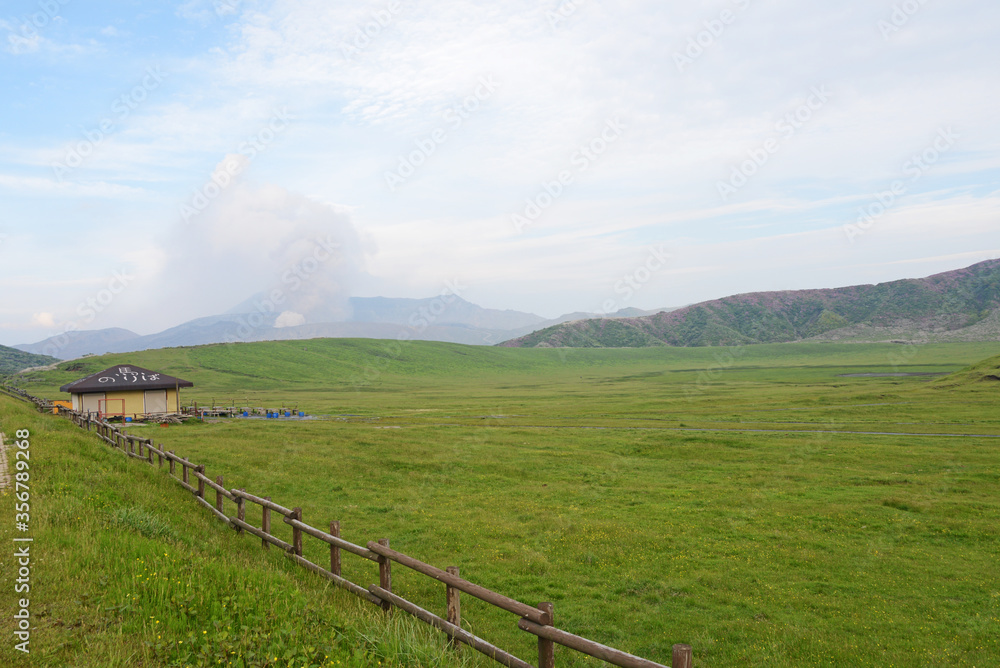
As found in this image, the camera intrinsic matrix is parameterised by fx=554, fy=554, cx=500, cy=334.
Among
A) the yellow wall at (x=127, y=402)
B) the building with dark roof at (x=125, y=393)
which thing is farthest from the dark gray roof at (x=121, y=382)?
the yellow wall at (x=127, y=402)

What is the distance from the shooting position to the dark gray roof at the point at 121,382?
51.0 meters

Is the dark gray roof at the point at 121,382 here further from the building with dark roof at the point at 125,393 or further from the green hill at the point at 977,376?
the green hill at the point at 977,376

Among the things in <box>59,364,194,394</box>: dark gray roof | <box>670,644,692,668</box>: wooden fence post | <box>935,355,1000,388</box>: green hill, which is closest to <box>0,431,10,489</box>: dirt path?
<box>670,644,692,668</box>: wooden fence post

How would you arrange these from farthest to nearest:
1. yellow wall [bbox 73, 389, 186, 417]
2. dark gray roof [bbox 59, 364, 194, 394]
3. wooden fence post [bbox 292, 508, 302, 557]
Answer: yellow wall [bbox 73, 389, 186, 417] < dark gray roof [bbox 59, 364, 194, 394] < wooden fence post [bbox 292, 508, 302, 557]

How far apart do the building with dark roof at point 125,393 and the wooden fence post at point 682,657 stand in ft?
187

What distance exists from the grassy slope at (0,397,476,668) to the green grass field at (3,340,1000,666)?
2.19 ft

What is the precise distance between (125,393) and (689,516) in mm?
53107

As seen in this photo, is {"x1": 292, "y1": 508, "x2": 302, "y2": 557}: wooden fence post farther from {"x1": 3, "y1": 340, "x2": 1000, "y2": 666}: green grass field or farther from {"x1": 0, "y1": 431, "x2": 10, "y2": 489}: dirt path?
{"x1": 0, "y1": 431, "x2": 10, "y2": 489}: dirt path

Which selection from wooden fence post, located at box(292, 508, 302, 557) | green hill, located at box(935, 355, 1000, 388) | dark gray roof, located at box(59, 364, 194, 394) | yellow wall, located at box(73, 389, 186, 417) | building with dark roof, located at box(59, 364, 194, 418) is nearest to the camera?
wooden fence post, located at box(292, 508, 302, 557)

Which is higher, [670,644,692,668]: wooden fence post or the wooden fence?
[670,644,692,668]: wooden fence post

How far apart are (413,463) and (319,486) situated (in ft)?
22.3

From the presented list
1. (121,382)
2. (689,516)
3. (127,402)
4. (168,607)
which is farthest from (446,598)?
(127,402)

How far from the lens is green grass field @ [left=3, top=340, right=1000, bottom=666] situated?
12.6m

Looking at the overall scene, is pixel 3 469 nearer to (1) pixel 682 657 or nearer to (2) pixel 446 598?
(2) pixel 446 598
